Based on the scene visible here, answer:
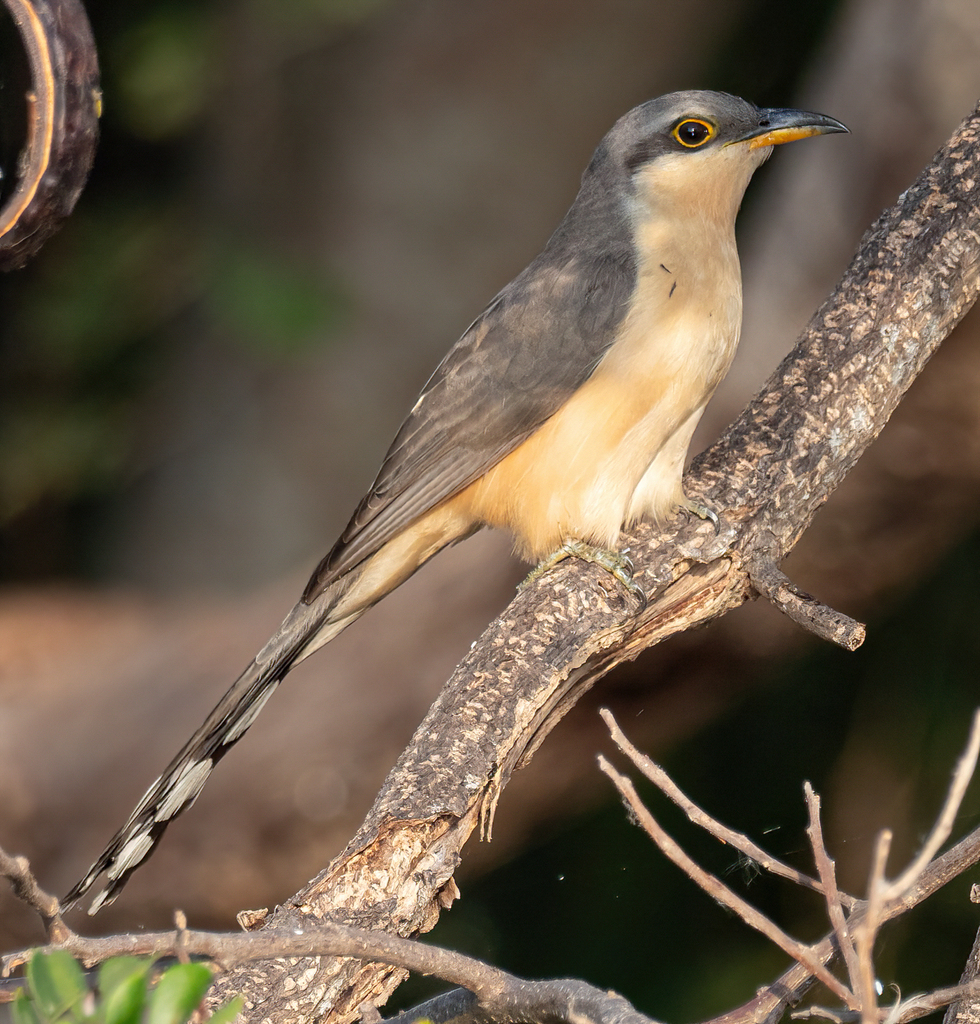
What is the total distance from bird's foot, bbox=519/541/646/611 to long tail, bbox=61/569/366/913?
66cm

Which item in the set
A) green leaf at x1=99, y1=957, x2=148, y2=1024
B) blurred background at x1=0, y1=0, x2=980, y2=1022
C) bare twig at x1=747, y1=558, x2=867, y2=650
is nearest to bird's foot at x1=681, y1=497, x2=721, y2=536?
bare twig at x1=747, y1=558, x2=867, y2=650

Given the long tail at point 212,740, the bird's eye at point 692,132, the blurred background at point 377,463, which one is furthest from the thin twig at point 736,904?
the blurred background at point 377,463

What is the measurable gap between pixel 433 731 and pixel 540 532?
1.02 m

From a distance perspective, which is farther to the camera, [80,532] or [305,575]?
[80,532]

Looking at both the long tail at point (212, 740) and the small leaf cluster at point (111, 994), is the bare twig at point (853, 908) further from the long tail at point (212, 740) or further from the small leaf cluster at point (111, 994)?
the long tail at point (212, 740)

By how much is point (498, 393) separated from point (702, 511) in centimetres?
79

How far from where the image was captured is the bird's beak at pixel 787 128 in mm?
3666

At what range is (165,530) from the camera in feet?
22.6

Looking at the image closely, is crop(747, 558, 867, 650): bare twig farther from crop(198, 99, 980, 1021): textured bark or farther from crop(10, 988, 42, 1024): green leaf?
crop(10, 988, 42, 1024): green leaf

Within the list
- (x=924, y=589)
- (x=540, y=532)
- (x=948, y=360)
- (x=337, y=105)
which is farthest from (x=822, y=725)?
(x=337, y=105)

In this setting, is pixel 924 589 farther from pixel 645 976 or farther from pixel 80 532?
pixel 80 532

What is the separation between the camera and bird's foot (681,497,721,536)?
3.31 m

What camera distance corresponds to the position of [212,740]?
3262mm

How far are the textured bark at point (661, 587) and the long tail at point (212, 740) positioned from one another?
0.71m
